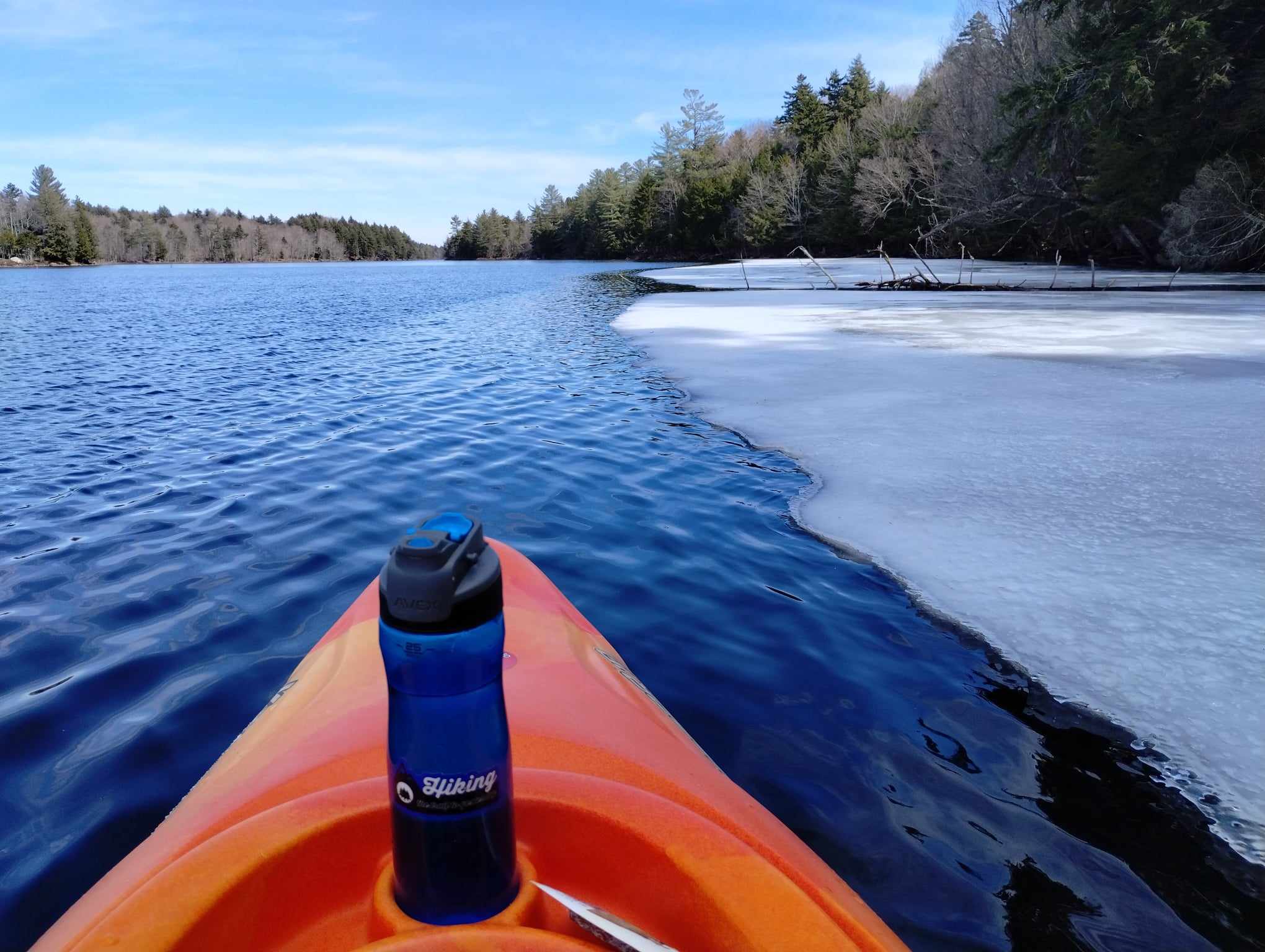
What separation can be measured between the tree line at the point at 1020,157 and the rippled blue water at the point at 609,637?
15.9m

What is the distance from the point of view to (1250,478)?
418 centimetres

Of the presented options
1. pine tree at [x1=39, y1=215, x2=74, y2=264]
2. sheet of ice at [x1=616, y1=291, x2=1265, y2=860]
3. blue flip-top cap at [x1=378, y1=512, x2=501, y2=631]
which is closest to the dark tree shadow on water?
sheet of ice at [x1=616, y1=291, x2=1265, y2=860]

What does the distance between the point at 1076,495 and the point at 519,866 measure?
13.2 ft

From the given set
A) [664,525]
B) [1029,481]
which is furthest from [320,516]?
[1029,481]

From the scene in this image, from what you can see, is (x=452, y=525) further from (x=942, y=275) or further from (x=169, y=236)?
(x=169, y=236)

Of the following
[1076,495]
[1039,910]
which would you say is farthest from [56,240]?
[1039,910]

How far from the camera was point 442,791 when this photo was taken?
886 millimetres

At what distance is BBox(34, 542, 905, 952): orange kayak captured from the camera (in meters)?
1.00

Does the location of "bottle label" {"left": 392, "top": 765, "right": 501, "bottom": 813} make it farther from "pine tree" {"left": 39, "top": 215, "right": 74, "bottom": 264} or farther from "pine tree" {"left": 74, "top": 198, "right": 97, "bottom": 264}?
"pine tree" {"left": 74, "top": 198, "right": 97, "bottom": 264}

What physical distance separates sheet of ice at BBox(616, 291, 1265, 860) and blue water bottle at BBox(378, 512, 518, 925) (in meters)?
2.07

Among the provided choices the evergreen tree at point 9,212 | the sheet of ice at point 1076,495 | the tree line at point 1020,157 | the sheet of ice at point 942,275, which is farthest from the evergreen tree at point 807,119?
the evergreen tree at point 9,212

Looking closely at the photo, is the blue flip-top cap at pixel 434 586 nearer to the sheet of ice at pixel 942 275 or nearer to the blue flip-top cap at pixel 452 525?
the blue flip-top cap at pixel 452 525

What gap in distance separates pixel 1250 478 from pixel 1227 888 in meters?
3.13

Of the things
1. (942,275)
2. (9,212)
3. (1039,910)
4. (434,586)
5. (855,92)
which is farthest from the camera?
(9,212)
